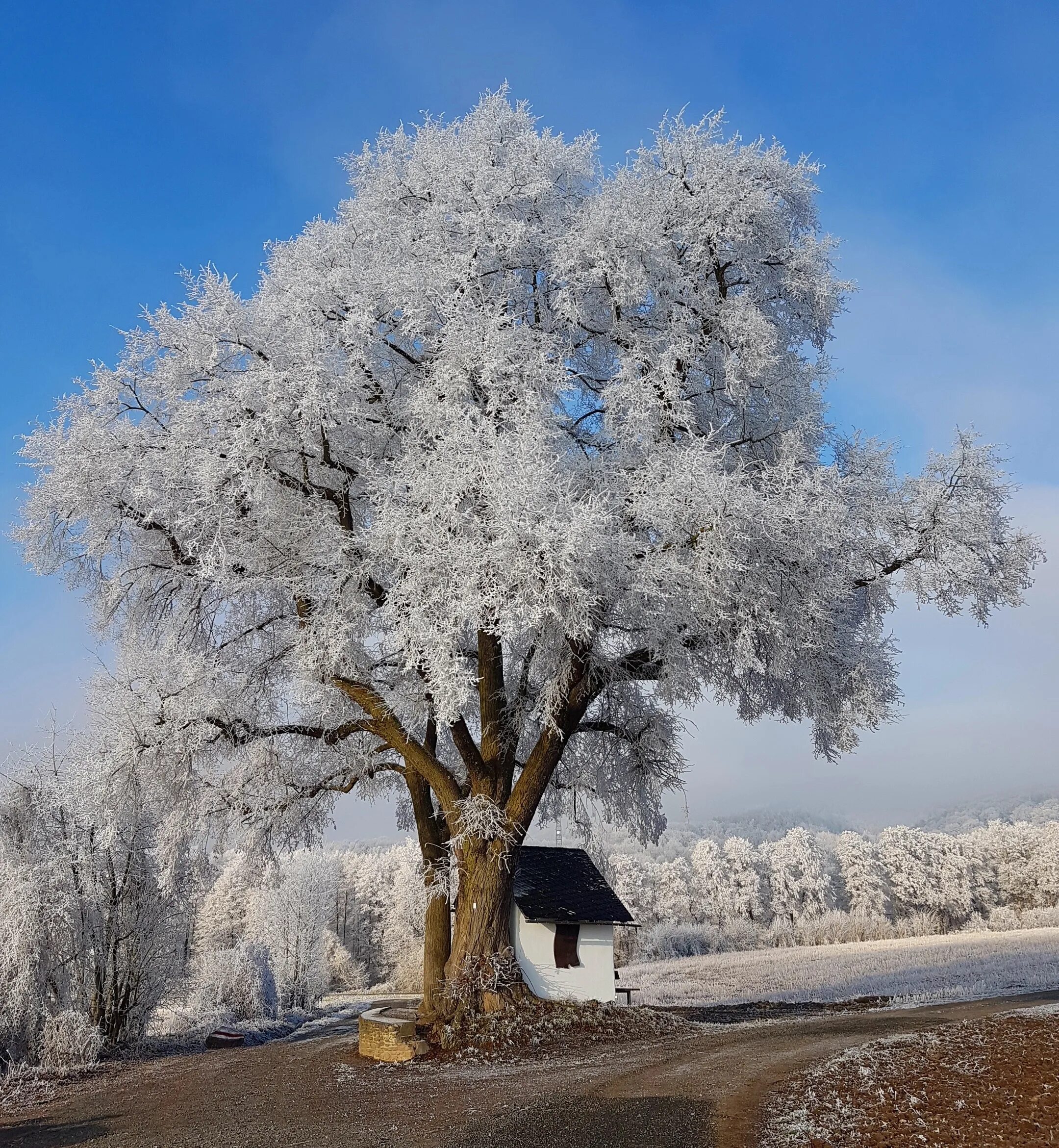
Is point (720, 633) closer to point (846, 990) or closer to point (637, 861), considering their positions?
point (846, 990)

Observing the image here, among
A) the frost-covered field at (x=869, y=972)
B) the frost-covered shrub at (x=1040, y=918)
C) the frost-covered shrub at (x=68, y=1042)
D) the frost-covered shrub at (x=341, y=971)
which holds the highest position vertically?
the frost-covered shrub at (x=68, y=1042)

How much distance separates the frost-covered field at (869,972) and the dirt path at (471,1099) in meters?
9.36

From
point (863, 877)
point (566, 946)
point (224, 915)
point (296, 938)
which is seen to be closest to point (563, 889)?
point (566, 946)

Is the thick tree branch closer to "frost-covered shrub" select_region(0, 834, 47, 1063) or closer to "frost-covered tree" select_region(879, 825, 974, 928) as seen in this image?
"frost-covered shrub" select_region(0, 834, 47, 1063)

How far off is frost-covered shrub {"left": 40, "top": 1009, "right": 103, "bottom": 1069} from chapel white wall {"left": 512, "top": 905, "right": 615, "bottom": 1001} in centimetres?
837

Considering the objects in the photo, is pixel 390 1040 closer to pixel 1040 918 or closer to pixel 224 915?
pixel 1040 918

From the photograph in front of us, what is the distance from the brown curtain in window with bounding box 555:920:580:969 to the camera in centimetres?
1808

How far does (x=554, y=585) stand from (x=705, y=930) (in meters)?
60.6

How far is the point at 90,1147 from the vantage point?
28.2 ft

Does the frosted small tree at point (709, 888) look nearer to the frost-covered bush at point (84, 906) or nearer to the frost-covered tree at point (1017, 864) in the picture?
the frost-covered tree at point (1017, 864)

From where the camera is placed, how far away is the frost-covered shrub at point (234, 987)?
3050 centimetres

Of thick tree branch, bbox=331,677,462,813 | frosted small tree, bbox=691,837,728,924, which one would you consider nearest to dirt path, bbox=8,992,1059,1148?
thick tree branch, bbox=331,677,462,813

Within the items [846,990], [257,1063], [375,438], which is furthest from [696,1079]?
[846,990]

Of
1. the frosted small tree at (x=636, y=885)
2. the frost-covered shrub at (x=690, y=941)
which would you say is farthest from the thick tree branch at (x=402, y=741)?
the frosted small tree at (x=636, y=885)
